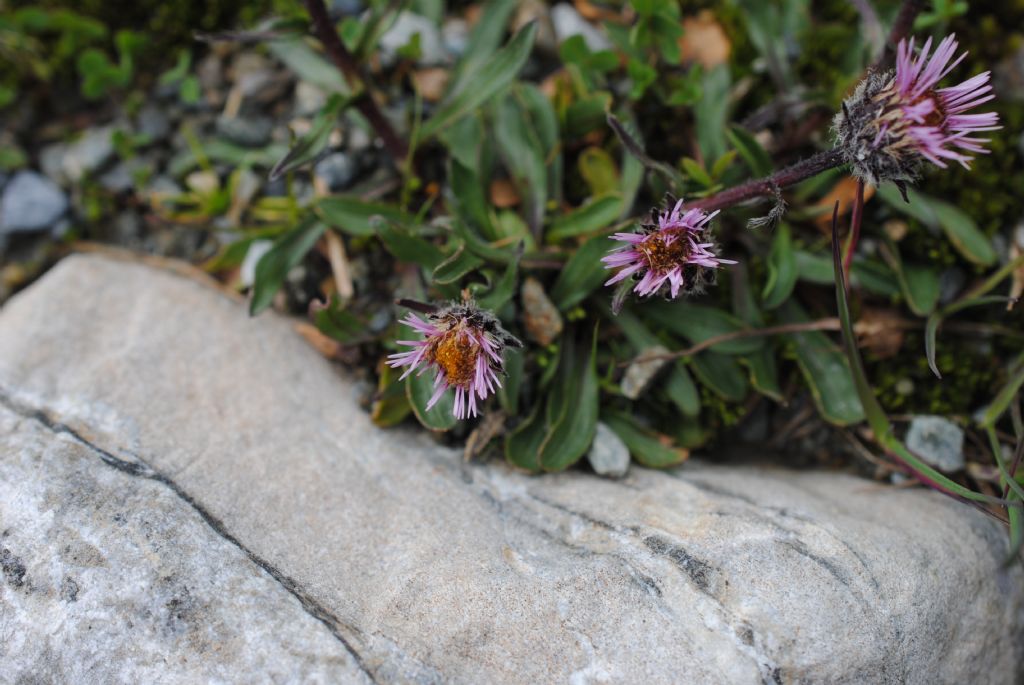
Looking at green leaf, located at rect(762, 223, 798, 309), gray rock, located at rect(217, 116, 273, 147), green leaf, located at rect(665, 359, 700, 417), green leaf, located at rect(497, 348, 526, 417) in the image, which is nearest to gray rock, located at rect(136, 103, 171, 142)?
gray rock, located at rect(217, 116, 273, 147)

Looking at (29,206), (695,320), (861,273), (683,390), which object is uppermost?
(861,273)

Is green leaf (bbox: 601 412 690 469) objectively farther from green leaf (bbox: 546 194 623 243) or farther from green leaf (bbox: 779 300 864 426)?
green leaf (bbox: 546 194 623 243)

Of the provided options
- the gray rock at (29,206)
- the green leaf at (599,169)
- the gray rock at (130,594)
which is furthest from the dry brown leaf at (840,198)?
the gray rock at (29,206)

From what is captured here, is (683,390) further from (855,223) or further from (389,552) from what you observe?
(389,552)

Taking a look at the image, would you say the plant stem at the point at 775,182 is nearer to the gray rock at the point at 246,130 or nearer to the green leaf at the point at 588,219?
the green leaf at the point at 588,219

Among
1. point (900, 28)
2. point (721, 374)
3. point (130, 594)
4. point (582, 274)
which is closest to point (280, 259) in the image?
point (582, 274)

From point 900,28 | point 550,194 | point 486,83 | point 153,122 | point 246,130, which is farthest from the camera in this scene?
point 153,122

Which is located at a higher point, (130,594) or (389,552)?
(389,552)
